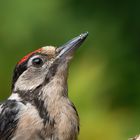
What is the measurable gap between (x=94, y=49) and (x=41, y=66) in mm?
2281

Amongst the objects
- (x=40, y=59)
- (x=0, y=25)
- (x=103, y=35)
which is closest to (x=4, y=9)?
(x=0, y=25)

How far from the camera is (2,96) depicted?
11711 millimetres

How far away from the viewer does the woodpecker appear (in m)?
8.95

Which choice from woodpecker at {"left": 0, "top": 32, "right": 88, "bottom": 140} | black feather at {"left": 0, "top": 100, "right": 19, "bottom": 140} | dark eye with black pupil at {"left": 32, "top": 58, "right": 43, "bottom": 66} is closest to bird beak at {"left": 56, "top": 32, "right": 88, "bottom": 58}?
woodpecker at {"left": 0, "top": 32, "right": 88, "bottom": 140}

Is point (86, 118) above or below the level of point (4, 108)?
below

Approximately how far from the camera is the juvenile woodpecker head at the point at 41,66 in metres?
9.28

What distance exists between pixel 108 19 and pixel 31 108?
2477 mm

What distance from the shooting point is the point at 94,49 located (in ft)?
38.1

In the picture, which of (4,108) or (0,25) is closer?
(4,108)

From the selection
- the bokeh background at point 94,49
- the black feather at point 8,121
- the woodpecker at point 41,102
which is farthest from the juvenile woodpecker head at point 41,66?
the bokeh background at point 94,49

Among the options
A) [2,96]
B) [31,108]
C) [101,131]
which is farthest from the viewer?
[2,96]

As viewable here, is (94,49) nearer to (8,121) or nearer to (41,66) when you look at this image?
(41,66)

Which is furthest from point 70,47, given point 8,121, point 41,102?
point 8,121

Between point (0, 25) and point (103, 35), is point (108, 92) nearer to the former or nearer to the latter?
point (103, 35)
